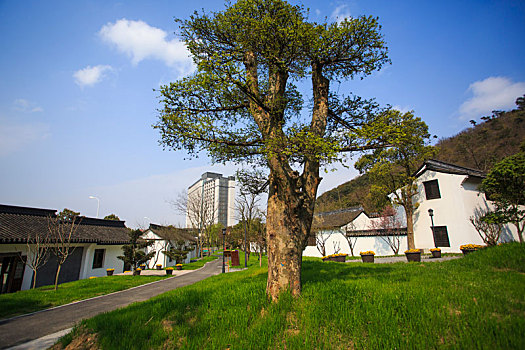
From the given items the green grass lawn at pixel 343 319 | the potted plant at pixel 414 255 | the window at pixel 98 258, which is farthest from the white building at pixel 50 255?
the potted plant at pixel 414 255

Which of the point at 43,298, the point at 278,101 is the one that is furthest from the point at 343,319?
the point at 43,298

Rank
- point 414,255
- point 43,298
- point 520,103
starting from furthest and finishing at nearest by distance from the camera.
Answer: point 520,103, point 414,255, point 43,298

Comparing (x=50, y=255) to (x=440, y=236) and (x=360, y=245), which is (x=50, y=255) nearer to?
(x=360, y=245)

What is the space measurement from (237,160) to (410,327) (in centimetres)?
531

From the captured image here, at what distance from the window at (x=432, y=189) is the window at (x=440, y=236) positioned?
2.77m

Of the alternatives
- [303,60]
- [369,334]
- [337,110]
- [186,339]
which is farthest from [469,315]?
[303,60]

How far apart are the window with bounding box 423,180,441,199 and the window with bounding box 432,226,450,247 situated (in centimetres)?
277

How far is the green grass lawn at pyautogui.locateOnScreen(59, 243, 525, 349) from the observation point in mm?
3031

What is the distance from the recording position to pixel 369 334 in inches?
129

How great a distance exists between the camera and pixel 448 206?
1919 cm

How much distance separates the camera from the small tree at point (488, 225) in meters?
12.9

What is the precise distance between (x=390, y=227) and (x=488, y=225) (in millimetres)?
8952

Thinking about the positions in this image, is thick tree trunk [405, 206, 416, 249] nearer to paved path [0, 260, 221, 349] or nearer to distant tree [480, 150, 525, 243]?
distant tree [480, 150, 525, 243]

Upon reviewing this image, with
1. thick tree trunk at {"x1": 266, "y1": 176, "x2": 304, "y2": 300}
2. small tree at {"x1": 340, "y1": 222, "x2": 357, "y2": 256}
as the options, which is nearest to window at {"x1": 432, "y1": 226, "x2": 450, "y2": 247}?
small tree at {"x1": 340, "y1": 222, "x2": 357, "y2": 256}
